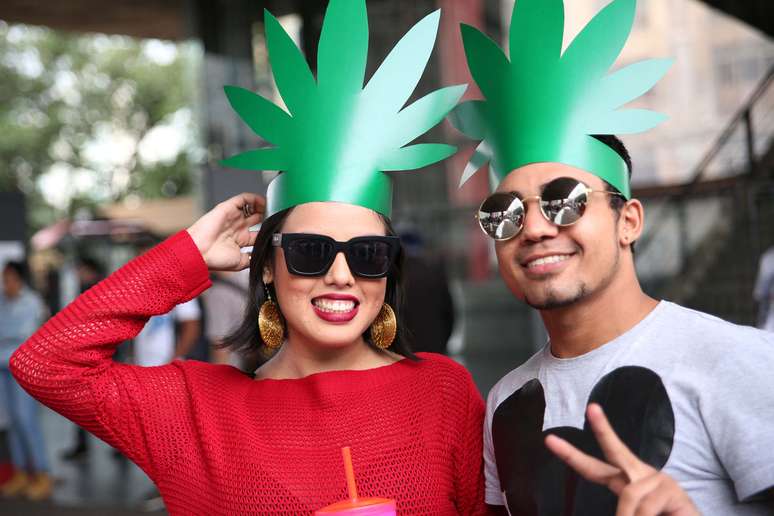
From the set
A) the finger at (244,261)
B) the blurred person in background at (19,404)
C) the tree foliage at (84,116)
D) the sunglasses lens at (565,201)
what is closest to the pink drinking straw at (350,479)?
the sunglasses lens at (565,201)

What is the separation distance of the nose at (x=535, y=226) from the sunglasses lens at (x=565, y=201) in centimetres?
1

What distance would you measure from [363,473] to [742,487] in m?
0.83

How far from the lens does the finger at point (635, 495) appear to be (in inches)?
56.7

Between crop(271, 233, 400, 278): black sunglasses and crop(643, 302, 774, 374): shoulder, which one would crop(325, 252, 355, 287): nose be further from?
crop(643, 302, 774, 374): shoulder

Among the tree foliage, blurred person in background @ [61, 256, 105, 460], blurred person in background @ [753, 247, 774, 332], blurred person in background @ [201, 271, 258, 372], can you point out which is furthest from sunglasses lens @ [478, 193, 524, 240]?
the tree foliage

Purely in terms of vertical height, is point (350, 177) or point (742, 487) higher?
point (350, 177)

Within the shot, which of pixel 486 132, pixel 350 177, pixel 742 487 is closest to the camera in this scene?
pixel 742 487

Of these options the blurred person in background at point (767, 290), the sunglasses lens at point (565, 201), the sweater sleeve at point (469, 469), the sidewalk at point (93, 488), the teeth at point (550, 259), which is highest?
the sunglasses lens at point (565, 201)

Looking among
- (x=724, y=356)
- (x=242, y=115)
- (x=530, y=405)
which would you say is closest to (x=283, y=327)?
(x=242, y=115)

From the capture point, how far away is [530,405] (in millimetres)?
1949

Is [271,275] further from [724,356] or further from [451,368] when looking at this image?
[724,356]

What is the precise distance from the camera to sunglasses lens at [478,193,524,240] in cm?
189

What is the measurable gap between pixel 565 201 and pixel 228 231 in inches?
37.9

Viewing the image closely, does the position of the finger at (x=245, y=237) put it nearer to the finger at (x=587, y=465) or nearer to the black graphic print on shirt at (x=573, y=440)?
the black graphic print on shirt at (x=573, y=440)
